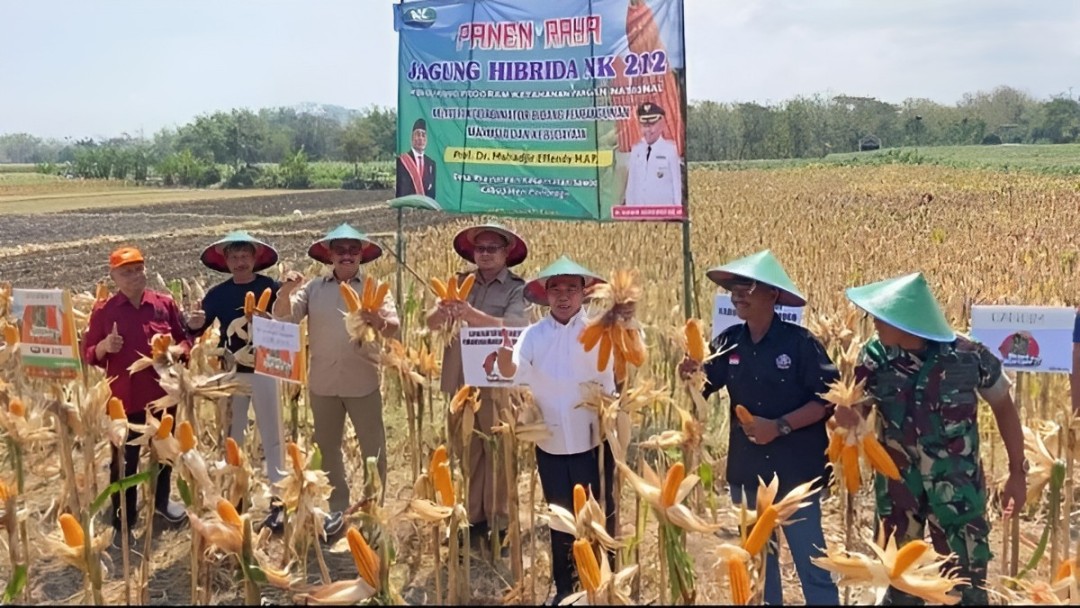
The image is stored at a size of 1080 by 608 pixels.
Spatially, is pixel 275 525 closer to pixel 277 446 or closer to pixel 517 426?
pixel 277 446

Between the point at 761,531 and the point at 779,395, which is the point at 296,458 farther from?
the point at 779,395

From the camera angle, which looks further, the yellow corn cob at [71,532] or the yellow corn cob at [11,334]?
the yellow corn cob at [11,334]

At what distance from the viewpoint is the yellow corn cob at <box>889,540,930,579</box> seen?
2.20m

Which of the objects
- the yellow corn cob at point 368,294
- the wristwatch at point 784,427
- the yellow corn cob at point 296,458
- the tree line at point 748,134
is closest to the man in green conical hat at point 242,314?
the yellow corn cob at point 368,294

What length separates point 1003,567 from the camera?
368 centimetres

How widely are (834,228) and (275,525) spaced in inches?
539

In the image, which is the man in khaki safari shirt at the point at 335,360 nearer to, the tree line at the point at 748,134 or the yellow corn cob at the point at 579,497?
the yellow corn cob at the point at 579,497

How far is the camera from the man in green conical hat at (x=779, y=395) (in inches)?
129

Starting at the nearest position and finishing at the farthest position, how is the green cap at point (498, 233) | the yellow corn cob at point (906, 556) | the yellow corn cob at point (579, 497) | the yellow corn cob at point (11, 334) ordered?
the yellow corn cob at point (906, 556)
the yellow corn cob at point (579, 497)
the green cap at point (498, 233)
the yellow corn cob at point (11, 334)

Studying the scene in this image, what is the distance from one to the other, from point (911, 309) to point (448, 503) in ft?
5.83

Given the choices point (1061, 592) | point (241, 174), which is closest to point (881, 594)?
point (1061, 592)

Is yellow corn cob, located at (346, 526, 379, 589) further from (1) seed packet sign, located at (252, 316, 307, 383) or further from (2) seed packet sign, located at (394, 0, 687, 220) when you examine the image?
(2) seed packet sign, located at (394, 0, 687, 220)

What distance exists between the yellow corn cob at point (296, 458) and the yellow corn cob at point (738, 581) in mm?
1475

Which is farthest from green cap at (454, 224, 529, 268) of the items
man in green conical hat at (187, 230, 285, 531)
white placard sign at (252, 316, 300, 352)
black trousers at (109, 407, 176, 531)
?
black trousers at (109, 407, 176, 531)
